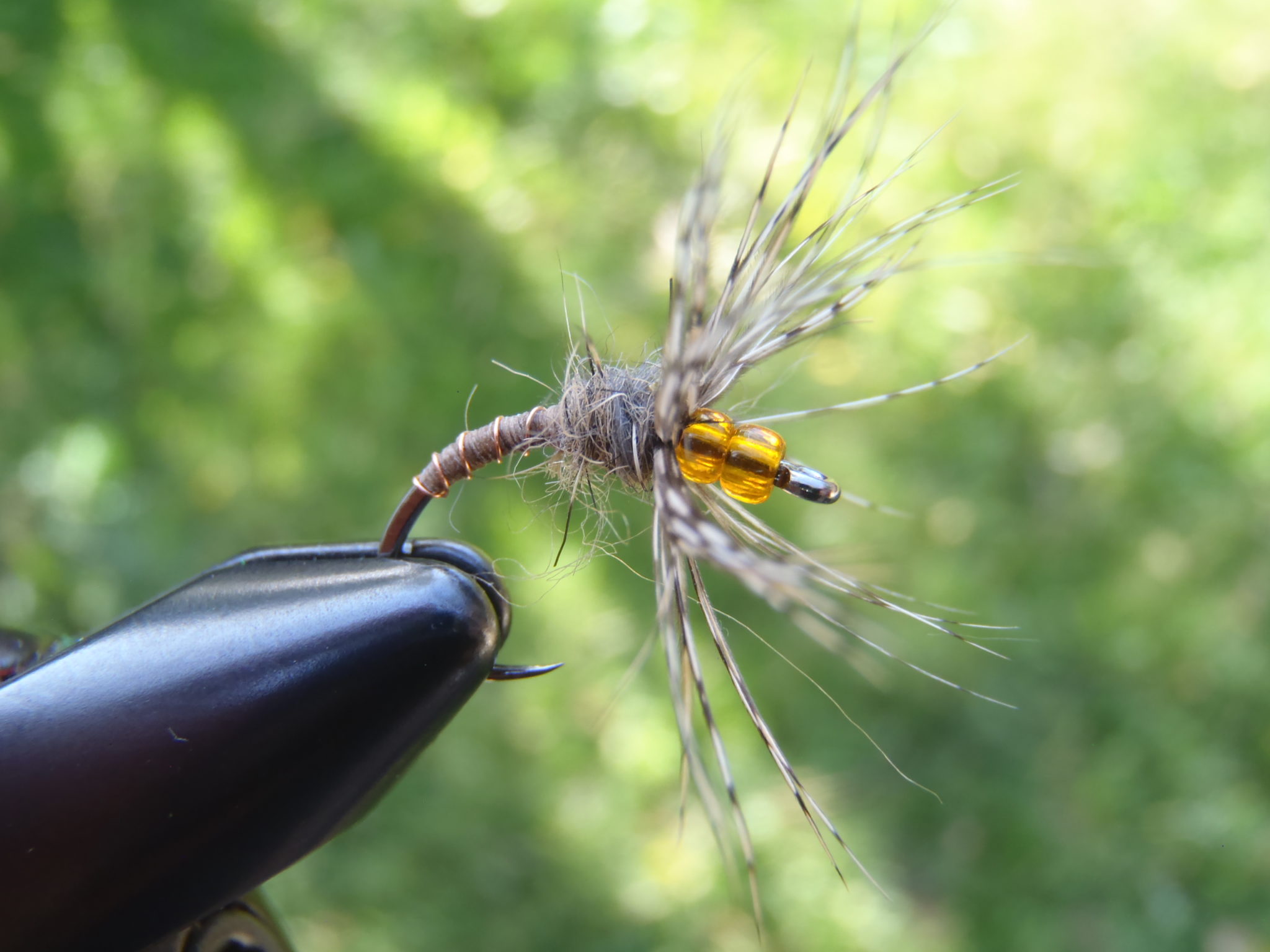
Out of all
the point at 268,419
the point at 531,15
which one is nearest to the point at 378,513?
the point at 268,419

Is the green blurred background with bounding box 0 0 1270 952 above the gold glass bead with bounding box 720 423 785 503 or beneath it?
above

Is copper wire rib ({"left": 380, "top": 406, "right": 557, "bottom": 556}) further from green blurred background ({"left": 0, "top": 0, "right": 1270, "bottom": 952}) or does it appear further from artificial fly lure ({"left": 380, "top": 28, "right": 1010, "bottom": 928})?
green blurred background ({"left": 0, "top": 0, "right": 1270, "bottom": 952})

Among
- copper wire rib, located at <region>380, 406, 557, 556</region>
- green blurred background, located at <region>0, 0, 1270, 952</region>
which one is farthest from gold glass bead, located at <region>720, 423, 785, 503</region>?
green blurred background, located at <region>0, 0, 1270, 952</region>

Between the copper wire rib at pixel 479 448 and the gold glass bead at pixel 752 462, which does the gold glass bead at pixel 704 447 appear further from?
the copper wire rib at pixel 479 448

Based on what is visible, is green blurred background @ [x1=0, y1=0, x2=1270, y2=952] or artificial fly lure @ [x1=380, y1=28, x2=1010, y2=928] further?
green blurred background @ [x1=0, y1=0, x2=1270, y2=952]

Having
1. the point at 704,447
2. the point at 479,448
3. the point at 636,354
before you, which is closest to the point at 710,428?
the point at 704,447

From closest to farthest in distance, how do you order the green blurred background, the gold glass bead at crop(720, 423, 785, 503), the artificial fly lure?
the artificial fly lure
the gold glass bead at crop(720, 423, 785, 503)
the green blurred background

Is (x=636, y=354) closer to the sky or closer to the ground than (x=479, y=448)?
closer to the sky

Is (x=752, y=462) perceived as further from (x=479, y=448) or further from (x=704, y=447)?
(x=479, y=448)
